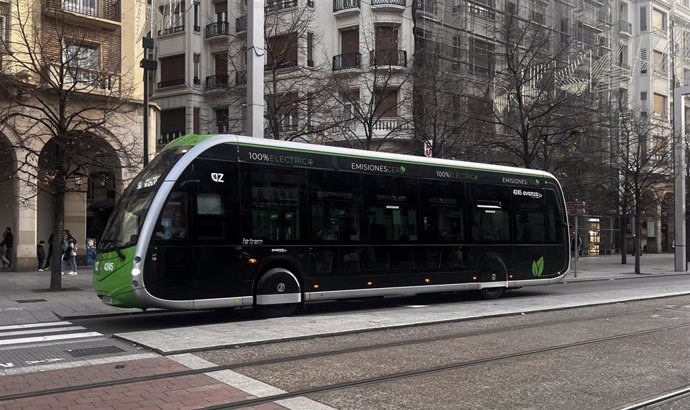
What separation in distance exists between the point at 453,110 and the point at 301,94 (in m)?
6.89

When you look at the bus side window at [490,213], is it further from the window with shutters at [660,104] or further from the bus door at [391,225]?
the window with shutters at [660,104]

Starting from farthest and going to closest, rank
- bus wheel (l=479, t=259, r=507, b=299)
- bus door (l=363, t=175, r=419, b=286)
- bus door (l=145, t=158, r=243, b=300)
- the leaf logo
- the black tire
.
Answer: the leaf logo
bus wheel (l=479, t=259, r=507, b=299)
bus door (l=363, t=175, r=419, b=286)
the black tire
bus door (l=145, t=158, r=243, b=300)

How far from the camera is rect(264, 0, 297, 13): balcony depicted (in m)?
24.0

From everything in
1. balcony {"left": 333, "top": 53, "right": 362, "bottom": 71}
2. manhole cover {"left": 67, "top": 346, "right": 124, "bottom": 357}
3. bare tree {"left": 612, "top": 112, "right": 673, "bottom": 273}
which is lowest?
manhole cover {"left": 67, "top": 346, "right": 124, "bottom": 357}

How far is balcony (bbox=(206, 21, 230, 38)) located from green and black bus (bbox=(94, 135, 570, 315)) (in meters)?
26.6

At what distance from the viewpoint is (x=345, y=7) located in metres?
34.9

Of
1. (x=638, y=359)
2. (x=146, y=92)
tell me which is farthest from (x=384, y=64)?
(x=638, y=359)

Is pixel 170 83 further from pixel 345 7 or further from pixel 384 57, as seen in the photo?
pixel 384 57

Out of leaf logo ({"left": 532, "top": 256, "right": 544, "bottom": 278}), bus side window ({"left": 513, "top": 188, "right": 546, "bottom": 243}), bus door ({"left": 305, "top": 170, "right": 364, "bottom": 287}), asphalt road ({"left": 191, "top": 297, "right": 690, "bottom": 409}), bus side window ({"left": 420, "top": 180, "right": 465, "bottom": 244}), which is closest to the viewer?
asphalt road ({"left": 191, "top": 297, "right": 690, "bottom": 409})

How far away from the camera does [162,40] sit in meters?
40.1

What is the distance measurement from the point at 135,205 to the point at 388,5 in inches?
1043

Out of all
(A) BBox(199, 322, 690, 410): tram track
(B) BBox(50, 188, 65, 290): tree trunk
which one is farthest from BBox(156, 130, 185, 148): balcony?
(A) BBox(199, 322, 690, 410): tram track

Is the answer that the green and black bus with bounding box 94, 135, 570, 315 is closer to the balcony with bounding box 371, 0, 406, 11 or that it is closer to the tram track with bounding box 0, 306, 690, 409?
the tram track with bounding box 0, 306, 690, 409

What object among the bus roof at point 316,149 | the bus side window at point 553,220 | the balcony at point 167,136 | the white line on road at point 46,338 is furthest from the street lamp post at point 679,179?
the balcony at point 167,136
